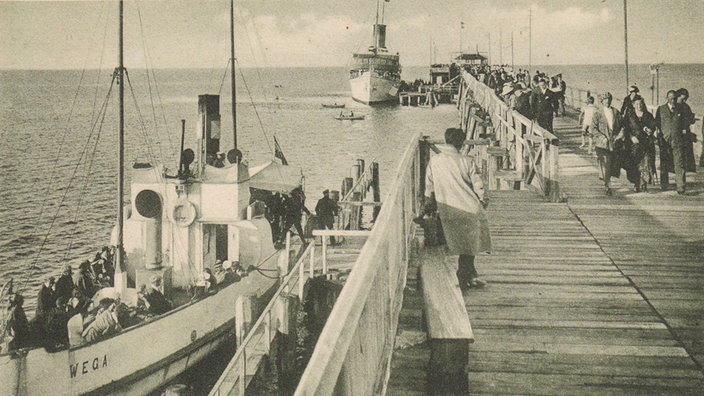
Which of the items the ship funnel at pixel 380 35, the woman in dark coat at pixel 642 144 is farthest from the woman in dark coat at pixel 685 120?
the ship funnel at pixel 380 35

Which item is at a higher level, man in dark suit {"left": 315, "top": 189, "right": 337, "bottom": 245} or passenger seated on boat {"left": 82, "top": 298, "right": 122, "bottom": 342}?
man in dark suit {"left": 315, "top": 189, "right": 337, "bottom": 245}

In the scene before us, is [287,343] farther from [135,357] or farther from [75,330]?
[75,330]

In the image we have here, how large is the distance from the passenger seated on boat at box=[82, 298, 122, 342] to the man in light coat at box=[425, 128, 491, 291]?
8.07 meters

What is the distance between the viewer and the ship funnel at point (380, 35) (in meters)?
111

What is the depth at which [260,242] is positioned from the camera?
17.1 metres

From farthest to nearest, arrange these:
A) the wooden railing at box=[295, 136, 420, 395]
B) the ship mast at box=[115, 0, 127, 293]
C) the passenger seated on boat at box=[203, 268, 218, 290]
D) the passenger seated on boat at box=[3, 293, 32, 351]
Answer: the passenger seated on boat at box=[203, 268, 218, 290] < the ship mast at box=[115, 0, 127, 293] < the passenger seated on boat at box=[3, 293, 32, 351] < the wooden railing at box=[295, 136, 420, 395]

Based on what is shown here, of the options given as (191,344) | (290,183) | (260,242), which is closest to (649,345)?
(191,344)

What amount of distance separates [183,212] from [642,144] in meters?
9.47

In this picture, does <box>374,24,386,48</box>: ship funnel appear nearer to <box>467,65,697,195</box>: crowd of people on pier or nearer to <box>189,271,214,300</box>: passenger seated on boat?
<box>189,271,214,300</box>: passenger seated on boat

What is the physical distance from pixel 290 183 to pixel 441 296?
1510 centimetres

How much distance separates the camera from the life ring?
1589cm

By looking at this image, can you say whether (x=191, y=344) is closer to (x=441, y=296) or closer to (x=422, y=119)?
(x=441, y=296)

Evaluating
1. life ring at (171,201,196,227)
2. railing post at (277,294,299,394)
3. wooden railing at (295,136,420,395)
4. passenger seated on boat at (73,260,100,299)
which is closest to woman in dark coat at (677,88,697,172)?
railing post at (277,294,299,394)

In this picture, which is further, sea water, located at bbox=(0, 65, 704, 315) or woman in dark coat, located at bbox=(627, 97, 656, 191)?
sea water, located at bbox=(0, 65, 704, 315)
